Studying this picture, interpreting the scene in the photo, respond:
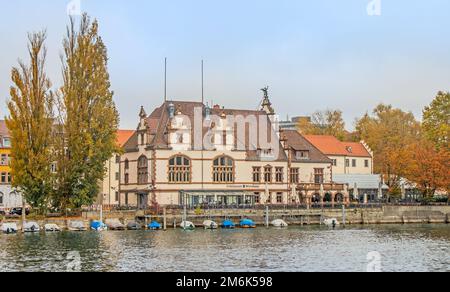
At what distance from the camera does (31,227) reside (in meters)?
85.2

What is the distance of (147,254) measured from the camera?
61.6m

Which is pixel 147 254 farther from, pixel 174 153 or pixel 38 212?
Answer: pixel 174 153

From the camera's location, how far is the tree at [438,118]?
12056 cm

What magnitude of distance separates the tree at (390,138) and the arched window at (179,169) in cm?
3107

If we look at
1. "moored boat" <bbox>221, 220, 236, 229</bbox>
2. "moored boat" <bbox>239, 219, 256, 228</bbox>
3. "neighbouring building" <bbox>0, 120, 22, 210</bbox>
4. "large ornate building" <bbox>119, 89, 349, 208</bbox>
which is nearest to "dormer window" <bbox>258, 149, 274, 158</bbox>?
"large ornate building" <bbox>119, 89, 349, 208</bbox>

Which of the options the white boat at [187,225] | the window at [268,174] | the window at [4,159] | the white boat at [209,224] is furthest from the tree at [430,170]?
the window at [4,159]

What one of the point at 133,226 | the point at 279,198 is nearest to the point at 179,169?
the point at 279,198

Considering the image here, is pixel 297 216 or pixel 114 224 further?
pixel 297 216

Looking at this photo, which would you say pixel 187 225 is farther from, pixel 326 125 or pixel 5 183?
pixel 326 125

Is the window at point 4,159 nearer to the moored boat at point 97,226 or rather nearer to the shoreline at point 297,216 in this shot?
the shoreline at point 297,216

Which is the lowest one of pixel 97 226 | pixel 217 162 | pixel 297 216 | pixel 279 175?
pixel 97 226

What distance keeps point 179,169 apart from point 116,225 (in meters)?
17.5
